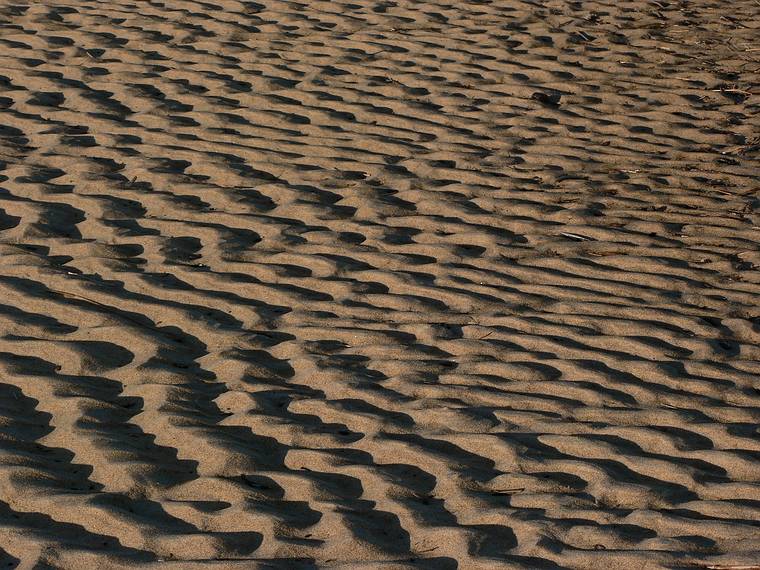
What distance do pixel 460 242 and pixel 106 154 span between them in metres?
2.01

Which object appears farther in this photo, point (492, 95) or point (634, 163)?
point (492, 95)

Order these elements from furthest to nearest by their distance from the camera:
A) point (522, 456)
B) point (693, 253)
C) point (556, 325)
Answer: point (693, 253) < point (556, 325) < point (522, 456)

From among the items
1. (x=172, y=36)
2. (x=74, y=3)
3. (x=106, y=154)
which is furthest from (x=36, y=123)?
(x=74, y=3)

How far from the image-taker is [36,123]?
619 cm

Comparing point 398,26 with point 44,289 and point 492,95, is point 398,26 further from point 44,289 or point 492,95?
point 44,289

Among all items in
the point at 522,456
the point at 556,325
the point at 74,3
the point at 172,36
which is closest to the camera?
the point at 522,456

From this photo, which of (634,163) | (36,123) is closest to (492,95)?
(634,163)

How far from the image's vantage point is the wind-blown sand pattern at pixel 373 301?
10.8 feet

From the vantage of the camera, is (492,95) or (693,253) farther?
(492,95)

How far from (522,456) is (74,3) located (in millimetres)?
6169

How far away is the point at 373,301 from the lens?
4.55 metres

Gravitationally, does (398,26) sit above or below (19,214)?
above

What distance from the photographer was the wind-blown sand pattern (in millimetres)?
3279

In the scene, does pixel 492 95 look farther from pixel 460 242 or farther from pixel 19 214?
pixel 19 214
